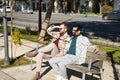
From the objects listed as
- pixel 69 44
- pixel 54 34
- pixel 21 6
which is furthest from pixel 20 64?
pixel 21 6

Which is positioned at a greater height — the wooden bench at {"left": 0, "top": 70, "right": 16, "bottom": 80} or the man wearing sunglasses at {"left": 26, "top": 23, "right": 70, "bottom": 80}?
the man wearing sunglasses at {"left": 26, "top": 23, "right": 70, "bottom": 80}

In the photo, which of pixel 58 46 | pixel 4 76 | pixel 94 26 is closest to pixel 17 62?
pixel 4 76

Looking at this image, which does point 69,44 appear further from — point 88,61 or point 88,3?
point 88,3

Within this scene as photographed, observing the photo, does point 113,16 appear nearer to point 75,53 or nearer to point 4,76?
point 4,76

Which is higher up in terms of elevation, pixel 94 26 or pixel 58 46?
pixel 58 46

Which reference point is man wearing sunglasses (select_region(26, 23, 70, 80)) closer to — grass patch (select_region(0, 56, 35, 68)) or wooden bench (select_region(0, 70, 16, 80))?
wooden bench (select_region(0, 70, 16, 80))

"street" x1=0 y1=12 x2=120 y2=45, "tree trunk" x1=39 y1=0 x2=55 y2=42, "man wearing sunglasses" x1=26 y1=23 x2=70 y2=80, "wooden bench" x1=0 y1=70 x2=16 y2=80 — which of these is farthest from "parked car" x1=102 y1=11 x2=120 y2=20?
"wooden bench" x1=0 y1=70 x2=16 y2=80

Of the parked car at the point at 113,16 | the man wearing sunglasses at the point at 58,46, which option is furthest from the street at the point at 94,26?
the man wearing sunglasses at the point at 58,46

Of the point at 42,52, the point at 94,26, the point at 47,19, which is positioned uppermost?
the point at 47,19

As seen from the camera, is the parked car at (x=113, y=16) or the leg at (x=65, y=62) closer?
the leg at (x=65, y=62)

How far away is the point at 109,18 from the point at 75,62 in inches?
1224

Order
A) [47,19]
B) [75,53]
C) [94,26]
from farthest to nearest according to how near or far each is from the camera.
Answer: [94,26], [47,19], [75,53]

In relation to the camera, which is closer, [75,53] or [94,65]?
[94,65]

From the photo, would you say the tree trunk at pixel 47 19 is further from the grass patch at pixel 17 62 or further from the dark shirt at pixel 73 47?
the dark shirt at pixel 73 47
